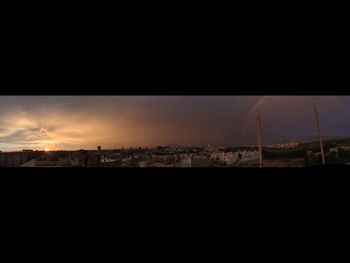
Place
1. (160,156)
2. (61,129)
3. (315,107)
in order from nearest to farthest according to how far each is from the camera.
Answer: (160,156), (61,129), (315,107)

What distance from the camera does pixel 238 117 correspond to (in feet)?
14.9

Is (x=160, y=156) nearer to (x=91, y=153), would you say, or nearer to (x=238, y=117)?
(x=91, y=153)
